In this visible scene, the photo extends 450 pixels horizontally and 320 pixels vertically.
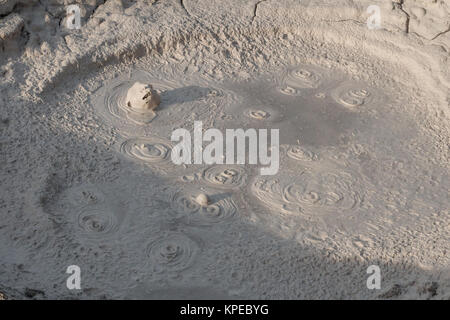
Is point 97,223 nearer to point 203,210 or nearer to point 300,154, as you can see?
point 203,210

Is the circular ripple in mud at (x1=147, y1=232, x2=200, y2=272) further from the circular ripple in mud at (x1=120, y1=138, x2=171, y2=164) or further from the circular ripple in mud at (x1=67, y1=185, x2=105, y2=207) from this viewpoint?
the circular ripple in mud at (x1=120, y1=138, x2=171, y2=164)

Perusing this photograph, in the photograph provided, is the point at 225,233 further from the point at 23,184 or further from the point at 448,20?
the point at 448,20

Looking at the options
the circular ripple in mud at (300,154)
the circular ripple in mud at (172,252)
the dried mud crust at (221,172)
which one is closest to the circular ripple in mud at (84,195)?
the dried mud crust at (221,172)

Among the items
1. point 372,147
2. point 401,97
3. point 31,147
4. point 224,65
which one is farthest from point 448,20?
point 31,147

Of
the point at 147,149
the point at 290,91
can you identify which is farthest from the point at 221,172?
the point at 290,91

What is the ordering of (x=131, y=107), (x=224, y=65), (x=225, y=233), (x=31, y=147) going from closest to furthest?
(x=225, y=233) → (x=31, y=147) → (x=131, y=107) → (x=224, y=65)

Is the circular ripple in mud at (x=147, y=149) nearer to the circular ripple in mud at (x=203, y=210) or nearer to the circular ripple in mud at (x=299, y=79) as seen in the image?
the circular ripple in mud at (x=203, y=210)
